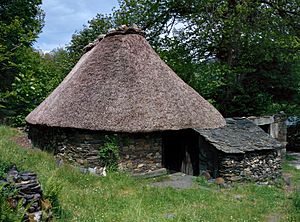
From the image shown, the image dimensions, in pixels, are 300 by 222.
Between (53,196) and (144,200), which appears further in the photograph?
(144,200)

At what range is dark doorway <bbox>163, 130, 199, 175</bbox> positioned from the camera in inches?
480

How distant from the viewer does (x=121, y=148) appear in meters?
10.8

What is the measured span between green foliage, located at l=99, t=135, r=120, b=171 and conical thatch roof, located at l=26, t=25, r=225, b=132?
0.44 metres

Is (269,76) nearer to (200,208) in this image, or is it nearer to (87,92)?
(87,92)

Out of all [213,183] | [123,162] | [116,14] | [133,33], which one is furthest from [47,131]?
[116,14]

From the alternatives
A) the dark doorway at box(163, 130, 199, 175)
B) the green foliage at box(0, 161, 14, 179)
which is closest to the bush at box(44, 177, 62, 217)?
the green foliage at box(0, 161, 14, 179)

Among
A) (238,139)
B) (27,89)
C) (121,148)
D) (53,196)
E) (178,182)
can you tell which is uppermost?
(27,89)

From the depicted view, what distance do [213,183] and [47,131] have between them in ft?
20.2

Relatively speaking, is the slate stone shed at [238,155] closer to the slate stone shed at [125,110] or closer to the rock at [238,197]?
the slate stone shed at [125,110]

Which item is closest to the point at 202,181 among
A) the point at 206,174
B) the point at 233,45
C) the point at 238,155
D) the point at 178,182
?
the point at 178,182

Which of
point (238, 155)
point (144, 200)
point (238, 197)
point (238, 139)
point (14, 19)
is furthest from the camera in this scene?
point (14, 19)

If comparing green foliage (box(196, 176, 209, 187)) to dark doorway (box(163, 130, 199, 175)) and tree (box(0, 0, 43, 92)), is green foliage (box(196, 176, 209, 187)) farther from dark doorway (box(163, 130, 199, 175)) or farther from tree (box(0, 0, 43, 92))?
tree (box(0, 0, 43, 92))

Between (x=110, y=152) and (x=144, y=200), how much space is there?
10.6 feet

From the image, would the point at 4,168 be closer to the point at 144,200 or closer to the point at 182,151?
the point at 144,200
